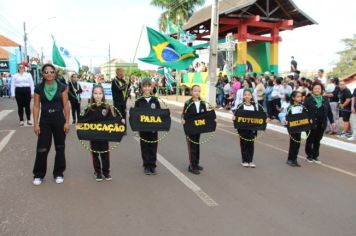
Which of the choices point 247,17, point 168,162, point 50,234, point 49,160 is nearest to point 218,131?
point 168,162

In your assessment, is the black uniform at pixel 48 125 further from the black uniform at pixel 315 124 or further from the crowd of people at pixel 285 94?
the crowd of people at pixel 285 94

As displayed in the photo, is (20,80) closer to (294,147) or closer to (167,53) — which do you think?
(167,53)

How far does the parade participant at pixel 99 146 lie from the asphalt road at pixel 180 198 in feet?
0.74

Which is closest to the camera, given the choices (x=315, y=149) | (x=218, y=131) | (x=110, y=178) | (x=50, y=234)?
(x=50, y=234)

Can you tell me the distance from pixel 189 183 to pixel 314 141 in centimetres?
334

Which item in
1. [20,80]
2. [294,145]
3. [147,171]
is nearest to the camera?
[147,171]

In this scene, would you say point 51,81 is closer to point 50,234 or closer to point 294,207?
point 50,234

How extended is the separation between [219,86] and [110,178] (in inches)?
620

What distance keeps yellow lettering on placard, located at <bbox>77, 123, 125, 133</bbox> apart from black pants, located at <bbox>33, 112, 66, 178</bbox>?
1.23 ft

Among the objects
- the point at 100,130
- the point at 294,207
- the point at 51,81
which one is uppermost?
the point at 51,81

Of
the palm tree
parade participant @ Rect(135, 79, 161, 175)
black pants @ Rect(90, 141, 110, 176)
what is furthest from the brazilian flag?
the palm tree

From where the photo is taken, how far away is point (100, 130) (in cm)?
657

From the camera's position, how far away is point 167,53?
15.0 meters

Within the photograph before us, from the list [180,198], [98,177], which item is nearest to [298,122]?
[180,198]
